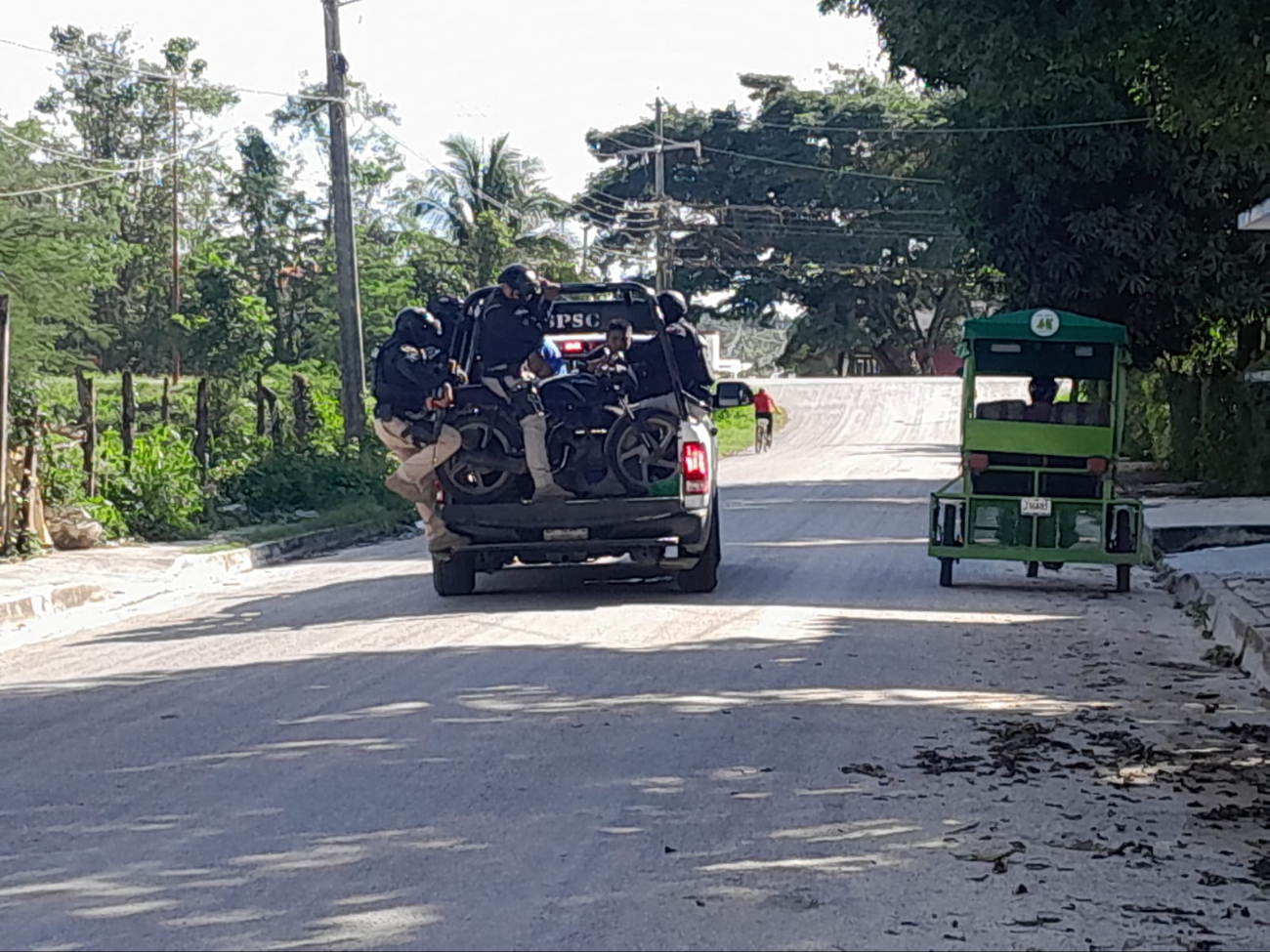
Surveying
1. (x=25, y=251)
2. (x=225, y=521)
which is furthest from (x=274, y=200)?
(x=225, y=521)

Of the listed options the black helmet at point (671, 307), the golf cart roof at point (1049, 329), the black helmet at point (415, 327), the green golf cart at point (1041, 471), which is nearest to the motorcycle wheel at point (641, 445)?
the black helmet at point (671, 307)

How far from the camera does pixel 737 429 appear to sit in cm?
5466

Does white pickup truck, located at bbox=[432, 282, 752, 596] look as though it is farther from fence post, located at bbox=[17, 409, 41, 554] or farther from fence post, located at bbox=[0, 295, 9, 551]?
fence post, located at bbox=[17, 409, 41, 554]

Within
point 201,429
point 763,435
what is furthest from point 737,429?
point 201,429

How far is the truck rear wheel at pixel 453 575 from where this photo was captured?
45.9 feet

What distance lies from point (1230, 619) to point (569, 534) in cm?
489

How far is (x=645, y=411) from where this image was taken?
1316 centimetres

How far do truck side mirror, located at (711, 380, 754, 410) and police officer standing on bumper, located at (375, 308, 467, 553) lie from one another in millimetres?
2325

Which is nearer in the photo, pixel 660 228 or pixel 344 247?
pixel 344 247

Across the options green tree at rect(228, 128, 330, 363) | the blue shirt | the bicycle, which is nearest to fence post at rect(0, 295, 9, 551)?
the blue shirt

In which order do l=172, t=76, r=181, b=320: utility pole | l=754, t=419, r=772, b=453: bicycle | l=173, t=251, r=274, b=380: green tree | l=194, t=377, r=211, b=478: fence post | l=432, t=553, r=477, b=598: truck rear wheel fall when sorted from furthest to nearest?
l=172, t=76, r=181, b=320: utility pole → l=173, t=251, r=274, b=380: green tree → l=754, t=419, r=772, b=453: bicycle → l=194, t=377, r=211, b=478: fence post → l=432, t=553, r=477, b=598: truck rear wheel

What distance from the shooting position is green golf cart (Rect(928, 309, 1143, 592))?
1485cm

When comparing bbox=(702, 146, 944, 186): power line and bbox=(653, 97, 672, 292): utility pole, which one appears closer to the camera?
bbox=(653, 97, 672, 292): utility pole

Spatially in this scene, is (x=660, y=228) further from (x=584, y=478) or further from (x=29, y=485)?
(x=584, y=478)
